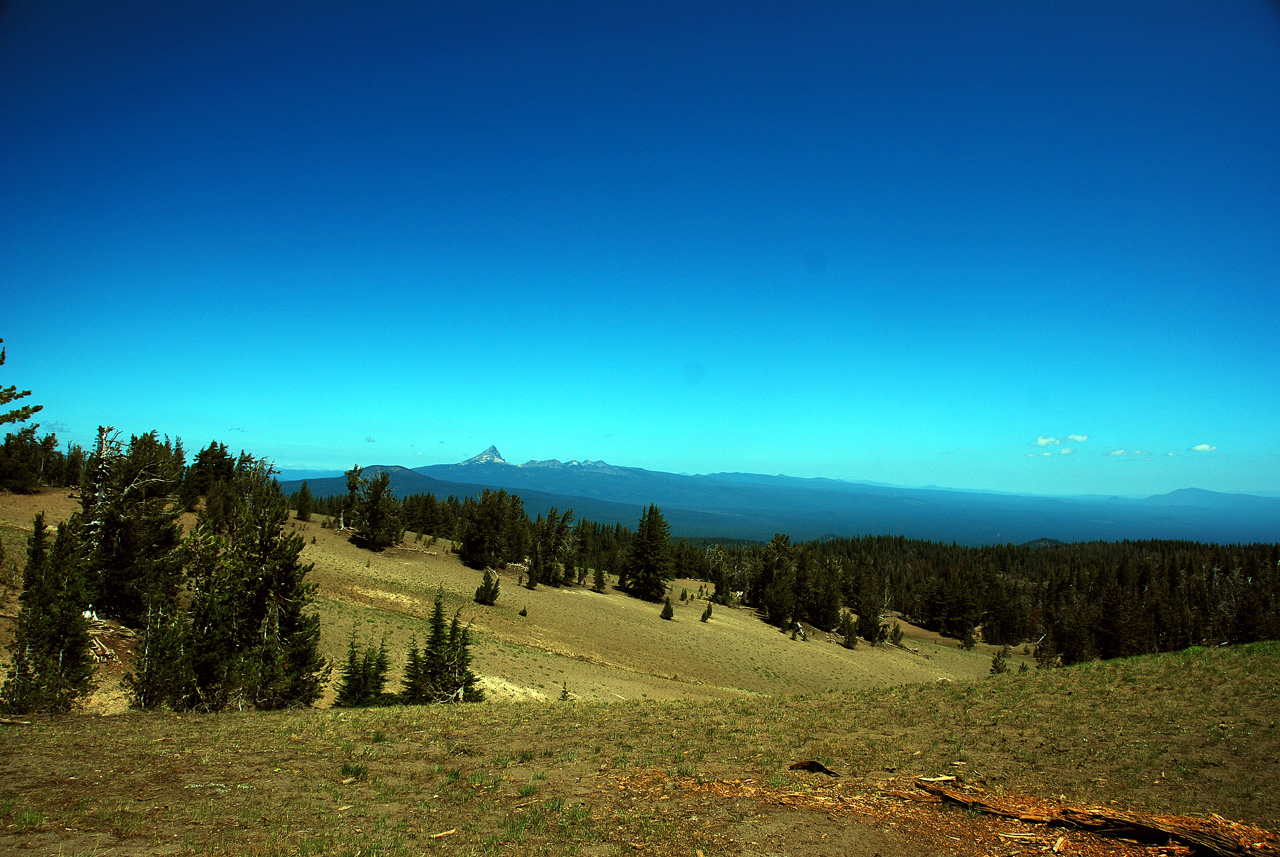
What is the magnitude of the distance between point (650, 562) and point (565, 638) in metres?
26.5

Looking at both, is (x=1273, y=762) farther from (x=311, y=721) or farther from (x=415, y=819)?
(x=311, y=721)

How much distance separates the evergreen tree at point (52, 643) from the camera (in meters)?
15.8

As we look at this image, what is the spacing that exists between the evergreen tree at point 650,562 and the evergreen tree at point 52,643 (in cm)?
5336

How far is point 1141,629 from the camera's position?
5688 centimetres

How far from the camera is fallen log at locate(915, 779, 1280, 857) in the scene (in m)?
7.19

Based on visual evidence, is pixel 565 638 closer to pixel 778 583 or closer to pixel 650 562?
pixel 650 562

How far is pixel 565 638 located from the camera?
4266cm

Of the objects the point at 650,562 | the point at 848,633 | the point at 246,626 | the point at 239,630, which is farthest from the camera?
the point at 650,562

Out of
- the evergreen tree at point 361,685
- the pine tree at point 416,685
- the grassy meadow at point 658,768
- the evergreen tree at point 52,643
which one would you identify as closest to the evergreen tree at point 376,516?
the grassy meadow at point 658,768

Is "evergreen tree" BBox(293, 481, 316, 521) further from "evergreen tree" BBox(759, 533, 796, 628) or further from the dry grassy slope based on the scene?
"evergreen tree" BBox(759, 533, 796, 628)

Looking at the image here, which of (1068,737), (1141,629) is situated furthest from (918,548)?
(1068,737)

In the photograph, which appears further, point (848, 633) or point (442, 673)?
point (848, 633)

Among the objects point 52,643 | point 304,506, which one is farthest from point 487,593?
point 304,506

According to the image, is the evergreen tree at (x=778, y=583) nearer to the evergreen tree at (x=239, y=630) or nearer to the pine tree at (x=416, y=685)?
the pine tree at (x=416, y=685)
